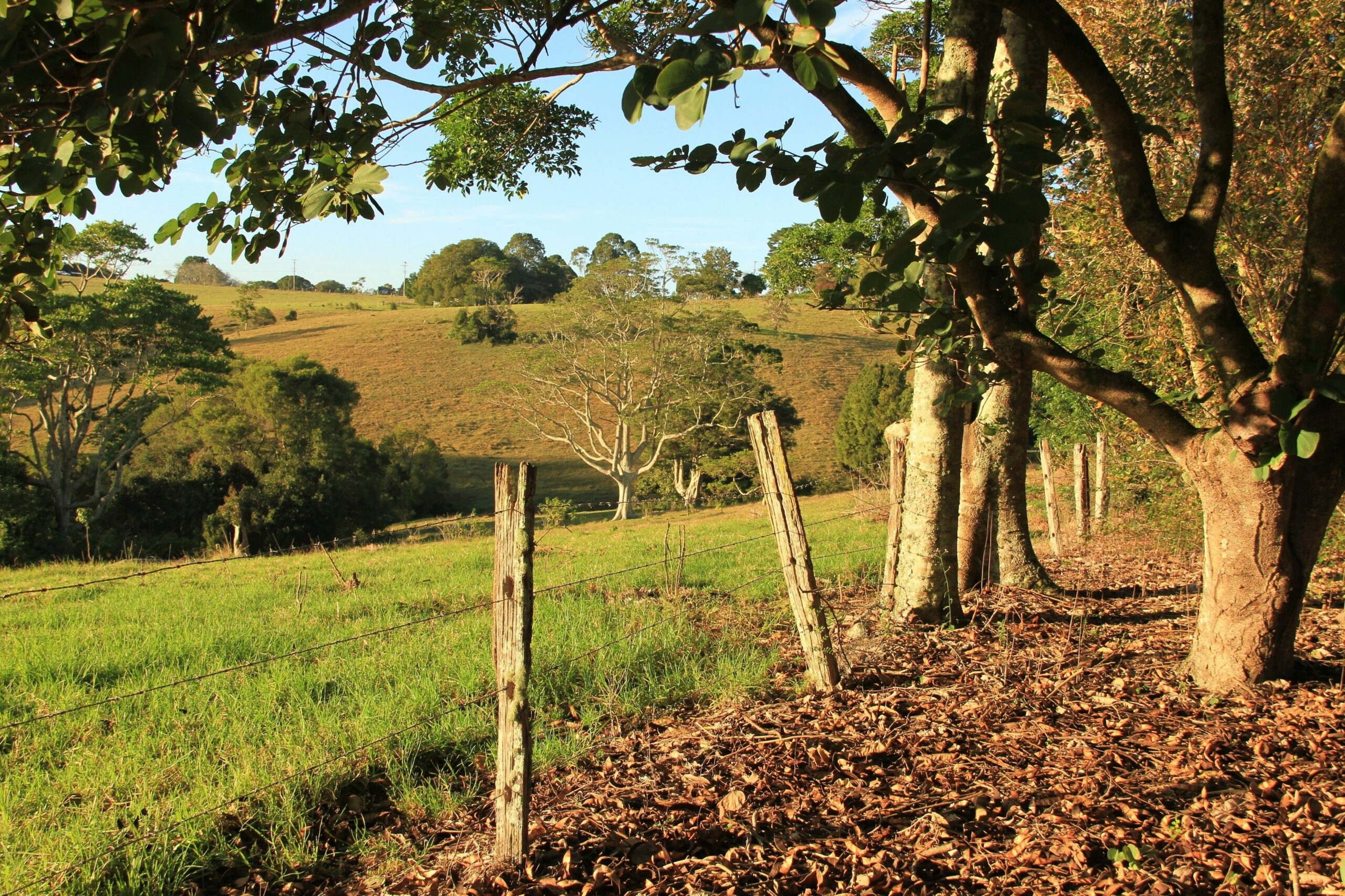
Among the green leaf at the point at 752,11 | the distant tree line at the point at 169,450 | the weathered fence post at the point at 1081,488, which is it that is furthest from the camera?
the distant tree line at the point at 169,450

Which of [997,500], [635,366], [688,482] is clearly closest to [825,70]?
[997,500]

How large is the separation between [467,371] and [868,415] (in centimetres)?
3158

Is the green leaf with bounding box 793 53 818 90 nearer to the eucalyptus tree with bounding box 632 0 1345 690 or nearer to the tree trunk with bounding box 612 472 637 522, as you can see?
the eucalyptus tree with bounding box 632 0 1345 690

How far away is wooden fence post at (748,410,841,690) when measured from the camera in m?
4.86

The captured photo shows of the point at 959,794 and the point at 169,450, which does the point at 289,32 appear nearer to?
the point at 959,794

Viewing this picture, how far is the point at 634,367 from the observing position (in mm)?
34000

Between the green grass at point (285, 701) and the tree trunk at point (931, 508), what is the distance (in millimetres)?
1096

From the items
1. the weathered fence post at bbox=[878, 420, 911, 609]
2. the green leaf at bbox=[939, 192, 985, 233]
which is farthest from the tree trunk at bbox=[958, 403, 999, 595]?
the green leaf at bbox=[939, 192, 985, 233]

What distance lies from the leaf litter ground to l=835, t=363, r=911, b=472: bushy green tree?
2634cm

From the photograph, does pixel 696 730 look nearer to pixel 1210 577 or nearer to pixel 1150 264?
pixel 1210 577

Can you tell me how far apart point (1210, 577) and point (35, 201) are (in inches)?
211

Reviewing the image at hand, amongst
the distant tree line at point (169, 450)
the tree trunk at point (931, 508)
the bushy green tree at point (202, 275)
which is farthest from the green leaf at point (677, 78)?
the bushy green tree at point (202, 275)

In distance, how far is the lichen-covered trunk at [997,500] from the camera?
6590 millimetres

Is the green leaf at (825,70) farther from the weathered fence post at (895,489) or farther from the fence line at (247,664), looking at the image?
the weathered fence post at (895,489)
